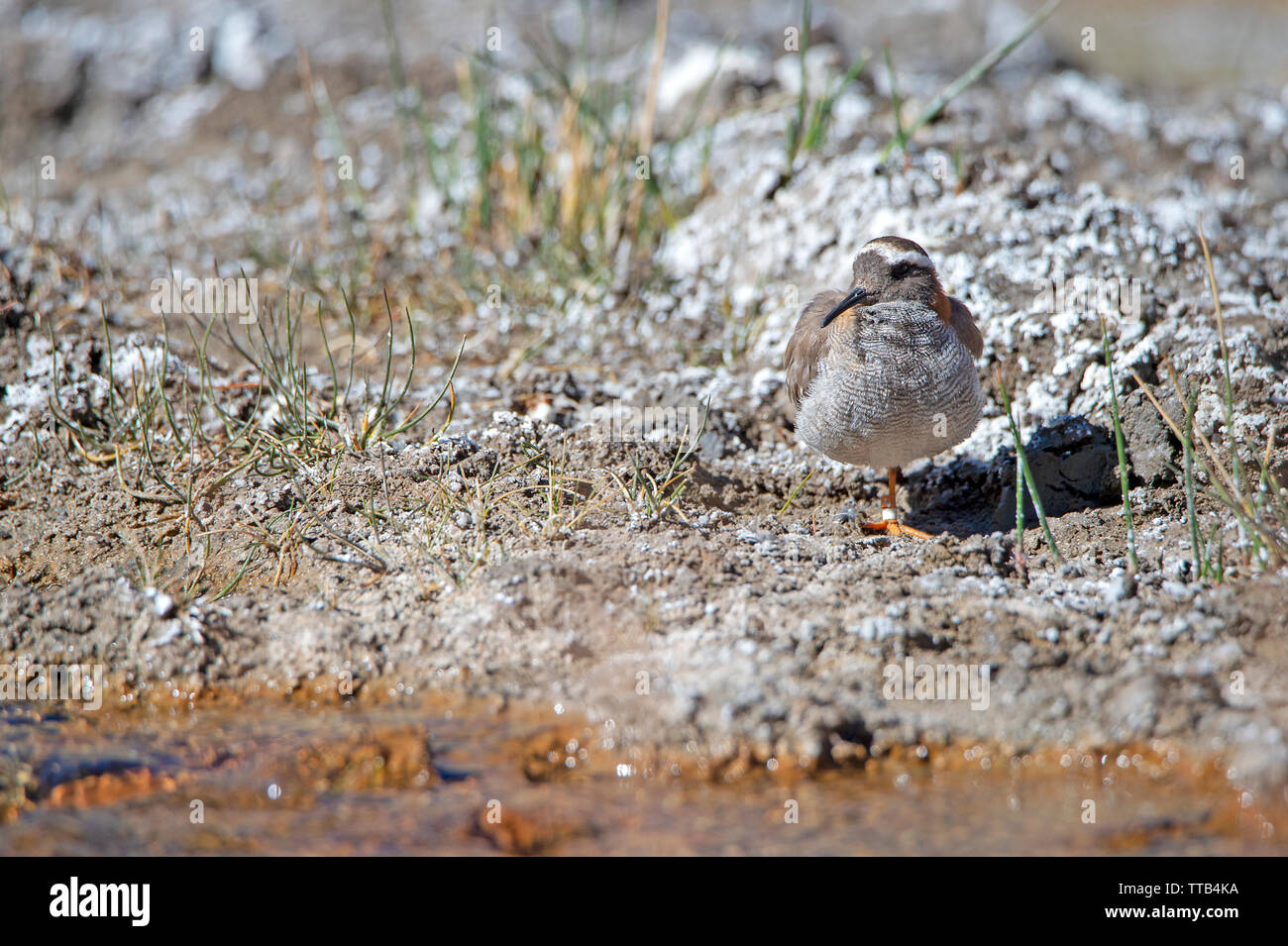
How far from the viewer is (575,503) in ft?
15.5

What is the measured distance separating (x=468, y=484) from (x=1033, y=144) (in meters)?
5.43

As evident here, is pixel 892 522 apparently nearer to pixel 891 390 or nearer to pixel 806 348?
pixel 891 390

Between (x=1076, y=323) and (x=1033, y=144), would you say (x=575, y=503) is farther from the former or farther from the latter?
(x=1033, y=144)

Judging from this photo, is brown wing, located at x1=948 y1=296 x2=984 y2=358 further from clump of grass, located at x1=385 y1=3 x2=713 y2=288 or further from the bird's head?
clump of grass, located at x1=385 y1=3 x2=713 y2=288

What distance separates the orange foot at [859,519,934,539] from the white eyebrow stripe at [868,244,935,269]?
3.86ft

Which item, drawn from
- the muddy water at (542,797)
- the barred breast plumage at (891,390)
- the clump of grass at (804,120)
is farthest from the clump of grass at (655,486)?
the clump of grass at (804,120)

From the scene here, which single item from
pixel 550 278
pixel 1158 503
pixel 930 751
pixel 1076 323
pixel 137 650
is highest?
pixel 550 278

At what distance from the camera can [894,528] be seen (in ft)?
16.0

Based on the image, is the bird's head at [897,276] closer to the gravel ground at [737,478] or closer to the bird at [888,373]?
the bird at [888,373]

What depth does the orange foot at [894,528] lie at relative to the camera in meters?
4.81

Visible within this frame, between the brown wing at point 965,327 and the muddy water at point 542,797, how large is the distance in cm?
237

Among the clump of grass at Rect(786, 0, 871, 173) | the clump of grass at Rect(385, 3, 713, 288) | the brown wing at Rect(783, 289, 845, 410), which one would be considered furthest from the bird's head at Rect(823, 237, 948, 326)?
the clump of grass at Rect(385, 3, 713, 288)

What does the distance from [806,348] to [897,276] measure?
521 mm
